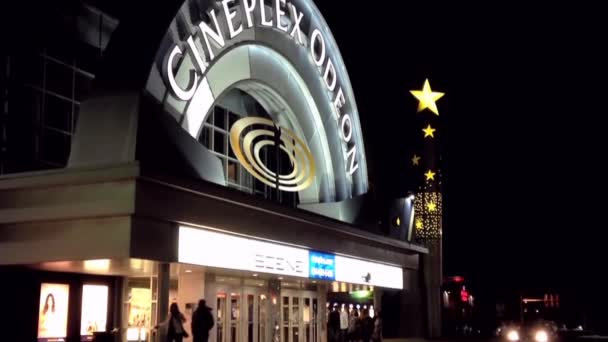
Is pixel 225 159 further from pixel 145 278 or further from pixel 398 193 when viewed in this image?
pixel 398 193

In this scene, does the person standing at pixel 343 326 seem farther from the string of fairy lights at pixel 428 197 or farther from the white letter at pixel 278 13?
the white letter at pixel 278 13

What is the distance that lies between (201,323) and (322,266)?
19.4ft

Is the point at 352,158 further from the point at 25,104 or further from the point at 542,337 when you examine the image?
the point at 25,104

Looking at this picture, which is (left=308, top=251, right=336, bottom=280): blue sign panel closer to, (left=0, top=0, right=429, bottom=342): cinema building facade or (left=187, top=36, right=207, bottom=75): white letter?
(left=0, top=0, right=429, bottom=342): cinema building facade

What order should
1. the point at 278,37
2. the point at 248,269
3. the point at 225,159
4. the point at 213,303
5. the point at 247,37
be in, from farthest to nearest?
the point at 225,159 → the point at 278,37 → the point at 247,37 → the point at 213,303 → the point at 248,269

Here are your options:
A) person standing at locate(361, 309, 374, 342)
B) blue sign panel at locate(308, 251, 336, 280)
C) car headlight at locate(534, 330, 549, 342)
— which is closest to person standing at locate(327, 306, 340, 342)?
person standing at locate(361, 309, 374, 342)

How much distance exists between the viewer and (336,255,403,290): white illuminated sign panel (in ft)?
86.7

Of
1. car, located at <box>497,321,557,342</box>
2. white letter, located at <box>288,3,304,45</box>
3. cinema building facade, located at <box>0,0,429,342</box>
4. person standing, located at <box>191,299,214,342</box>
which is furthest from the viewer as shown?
car, located at <box>497,321,557,342</box>

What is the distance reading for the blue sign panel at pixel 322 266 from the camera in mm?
24016

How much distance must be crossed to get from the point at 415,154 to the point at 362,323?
1480 cm

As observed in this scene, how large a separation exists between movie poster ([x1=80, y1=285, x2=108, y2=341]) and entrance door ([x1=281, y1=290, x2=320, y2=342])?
751 cm

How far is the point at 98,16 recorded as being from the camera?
75.4 feet

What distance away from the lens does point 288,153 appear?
27156 mm

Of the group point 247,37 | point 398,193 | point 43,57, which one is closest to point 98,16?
point 43,57
